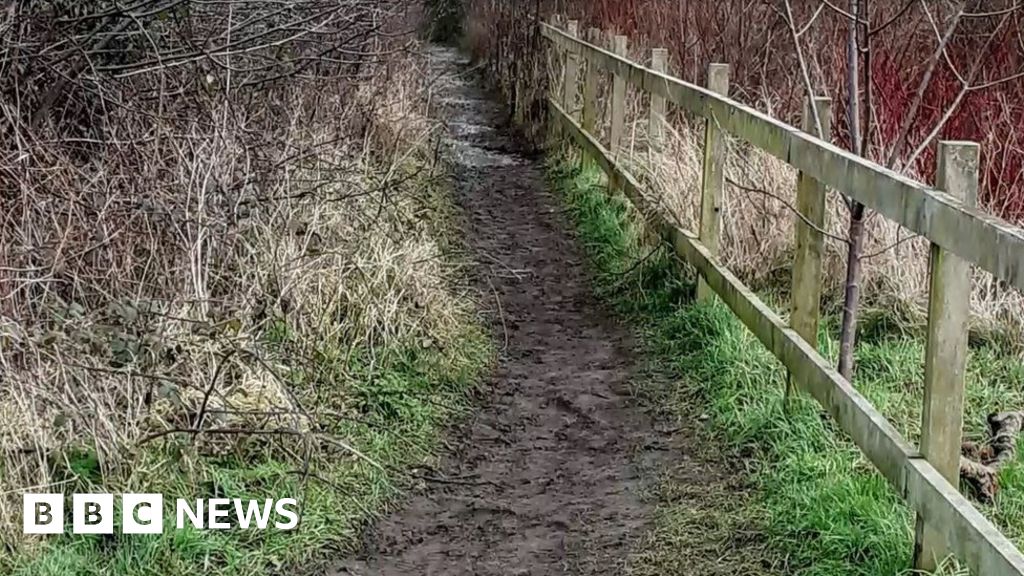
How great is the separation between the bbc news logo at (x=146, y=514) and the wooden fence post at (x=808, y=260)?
215cm

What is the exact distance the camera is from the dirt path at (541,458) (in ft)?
15.5

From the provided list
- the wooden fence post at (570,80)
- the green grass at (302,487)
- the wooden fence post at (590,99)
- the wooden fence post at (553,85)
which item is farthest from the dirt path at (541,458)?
the wooden fence post at (553,85)

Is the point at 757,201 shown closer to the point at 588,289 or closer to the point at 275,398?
the point at 588,289

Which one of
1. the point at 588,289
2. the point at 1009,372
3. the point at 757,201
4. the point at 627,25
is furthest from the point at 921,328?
the point at 627,25

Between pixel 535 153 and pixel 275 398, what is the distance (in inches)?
376

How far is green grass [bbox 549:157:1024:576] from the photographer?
14.6 feet

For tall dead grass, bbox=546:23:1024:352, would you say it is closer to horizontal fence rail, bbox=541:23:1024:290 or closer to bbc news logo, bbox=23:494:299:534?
horizontal fence rail, bbox=541:23:1024:290

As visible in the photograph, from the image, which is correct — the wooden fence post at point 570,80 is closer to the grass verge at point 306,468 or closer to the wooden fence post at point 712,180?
the wooden fence post at point 712,180

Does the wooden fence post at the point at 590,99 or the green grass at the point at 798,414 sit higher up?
the wooden fence post at the point at 590,99

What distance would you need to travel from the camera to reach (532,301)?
27.6 feet

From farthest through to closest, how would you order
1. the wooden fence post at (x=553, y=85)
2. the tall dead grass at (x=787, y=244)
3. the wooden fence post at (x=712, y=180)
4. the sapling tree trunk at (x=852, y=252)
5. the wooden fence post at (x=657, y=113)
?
the wooden fence post at (x=553, y=85) < the wooden fence post at (x=657, y=113) < the wooden fence post at (x=712, y=180) < the tall dead grass at (x=787, y=244) < the sapling tree trunk at (x=852, y=252)

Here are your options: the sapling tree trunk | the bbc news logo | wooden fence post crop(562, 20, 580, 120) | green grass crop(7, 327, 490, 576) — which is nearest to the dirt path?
green grass crop(7, 327, 490, 576)

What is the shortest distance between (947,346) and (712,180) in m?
3.30

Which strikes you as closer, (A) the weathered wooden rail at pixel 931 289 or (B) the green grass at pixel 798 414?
(A) the weathered wooden rail at pixel 931 289
